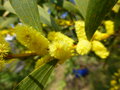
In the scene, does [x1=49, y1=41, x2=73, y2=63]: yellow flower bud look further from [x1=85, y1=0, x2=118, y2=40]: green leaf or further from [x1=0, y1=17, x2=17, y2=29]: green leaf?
[x1=0, y1=17, x2=17, y2=29]: green leaf

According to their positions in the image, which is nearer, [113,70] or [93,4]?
[93,4]

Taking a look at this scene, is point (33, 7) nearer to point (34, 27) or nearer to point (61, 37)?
point (34, 27)

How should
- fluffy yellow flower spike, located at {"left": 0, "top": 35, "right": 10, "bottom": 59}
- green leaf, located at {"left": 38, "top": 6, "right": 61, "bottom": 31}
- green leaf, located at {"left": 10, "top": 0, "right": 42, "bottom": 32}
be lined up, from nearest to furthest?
fluffy yellow flower spike, located at {"left": 0, "top": 35, "right": 10, "bottom": 59} → green leaf, located at {"left": 10, "top": 0, "right": 42, "bottom": 32} → green leaf, located at {"left": 38, "top": 6, "right": 61, "bottom": 31}

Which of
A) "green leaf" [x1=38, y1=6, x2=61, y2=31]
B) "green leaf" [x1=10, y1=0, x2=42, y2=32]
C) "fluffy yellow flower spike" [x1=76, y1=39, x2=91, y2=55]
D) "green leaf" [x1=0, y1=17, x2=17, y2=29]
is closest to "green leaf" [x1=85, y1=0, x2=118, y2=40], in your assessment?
"fluffy yellow flower spike" [x1=76, y1=39, x2=91, y2=55]

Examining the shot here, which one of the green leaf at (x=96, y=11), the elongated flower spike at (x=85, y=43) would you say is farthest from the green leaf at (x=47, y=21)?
the green leaf at (x=96, y=11)

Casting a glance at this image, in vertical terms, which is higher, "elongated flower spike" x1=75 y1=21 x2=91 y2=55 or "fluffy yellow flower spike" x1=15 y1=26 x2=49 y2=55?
"fluffy yellow flower spike" x1=15 y1=26 x2=49 y2=55

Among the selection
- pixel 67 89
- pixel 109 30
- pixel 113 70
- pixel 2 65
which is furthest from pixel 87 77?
pixel 2 65

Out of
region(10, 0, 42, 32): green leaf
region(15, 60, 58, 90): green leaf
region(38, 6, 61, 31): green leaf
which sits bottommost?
region(15, 60, 58, 90): green leaf

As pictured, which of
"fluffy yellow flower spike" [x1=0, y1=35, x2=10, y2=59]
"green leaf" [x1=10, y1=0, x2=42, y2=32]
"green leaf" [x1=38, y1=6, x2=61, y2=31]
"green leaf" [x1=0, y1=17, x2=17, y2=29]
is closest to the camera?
"fluffy yellow flower spike" [x1=0, y1=35, x2=10, y2=59]
